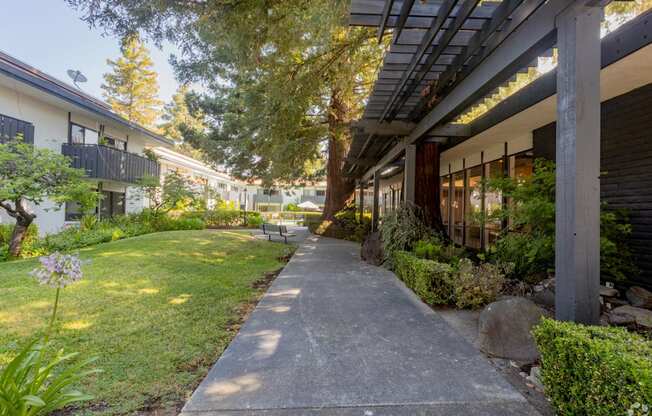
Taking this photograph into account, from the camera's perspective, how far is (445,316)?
15.1 feet

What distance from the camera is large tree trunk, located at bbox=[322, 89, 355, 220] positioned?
14766 millimetres

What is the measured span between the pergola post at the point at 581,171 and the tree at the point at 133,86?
38.6 m

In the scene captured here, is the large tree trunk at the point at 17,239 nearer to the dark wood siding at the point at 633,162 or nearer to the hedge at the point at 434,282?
the hedge at the point at 434,282

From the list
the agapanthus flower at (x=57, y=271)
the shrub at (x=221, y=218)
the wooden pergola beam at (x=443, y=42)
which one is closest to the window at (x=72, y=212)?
the shrub at (x=221, y=218)

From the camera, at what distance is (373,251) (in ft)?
29.5

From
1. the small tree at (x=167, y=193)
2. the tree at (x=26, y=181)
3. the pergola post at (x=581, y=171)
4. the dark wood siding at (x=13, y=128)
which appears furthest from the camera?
the small tree at (x=167, y=193)

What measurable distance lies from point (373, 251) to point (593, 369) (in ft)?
22.7

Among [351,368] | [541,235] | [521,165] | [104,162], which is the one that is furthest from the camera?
[104,162]

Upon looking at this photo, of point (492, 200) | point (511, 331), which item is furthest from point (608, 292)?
point (492, 200)

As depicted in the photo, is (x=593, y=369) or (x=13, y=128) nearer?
(x=593, y=369)

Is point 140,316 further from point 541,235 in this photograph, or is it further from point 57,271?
point 541,235

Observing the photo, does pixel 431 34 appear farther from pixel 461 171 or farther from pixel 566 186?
pixel 461 171

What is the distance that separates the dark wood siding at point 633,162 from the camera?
4.75m

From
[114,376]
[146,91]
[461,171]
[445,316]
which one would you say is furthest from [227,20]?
[146,91]
